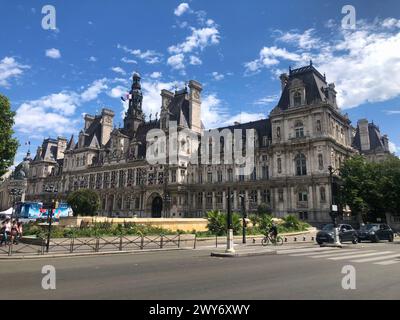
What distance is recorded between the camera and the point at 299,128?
170 feet

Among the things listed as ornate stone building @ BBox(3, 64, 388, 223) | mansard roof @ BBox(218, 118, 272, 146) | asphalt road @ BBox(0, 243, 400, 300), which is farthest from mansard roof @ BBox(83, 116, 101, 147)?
asphalt road @ BBox(0, 243, 400, 300)

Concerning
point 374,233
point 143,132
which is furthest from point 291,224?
point 143,132

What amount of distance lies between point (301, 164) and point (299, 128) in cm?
556

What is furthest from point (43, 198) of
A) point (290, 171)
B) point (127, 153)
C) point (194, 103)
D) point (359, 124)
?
point (359, 124)

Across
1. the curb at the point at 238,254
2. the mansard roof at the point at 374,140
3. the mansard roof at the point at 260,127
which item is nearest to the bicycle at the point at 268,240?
the curb at the point at 238,254

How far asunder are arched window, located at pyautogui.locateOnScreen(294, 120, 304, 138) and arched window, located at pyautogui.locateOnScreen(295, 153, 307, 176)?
307 centimetres

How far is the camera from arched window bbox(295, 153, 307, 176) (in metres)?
50.1

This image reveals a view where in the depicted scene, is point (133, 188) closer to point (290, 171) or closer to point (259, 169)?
point (259, 169)

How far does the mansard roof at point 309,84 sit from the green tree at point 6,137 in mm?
37891

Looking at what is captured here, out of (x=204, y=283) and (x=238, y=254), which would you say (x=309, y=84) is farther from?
(x=204, y=283)

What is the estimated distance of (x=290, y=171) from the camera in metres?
50.8

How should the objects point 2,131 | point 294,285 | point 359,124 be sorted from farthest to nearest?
point 359,124 → point 2,131 → point 294,285

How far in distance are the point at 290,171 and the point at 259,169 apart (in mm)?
6292
